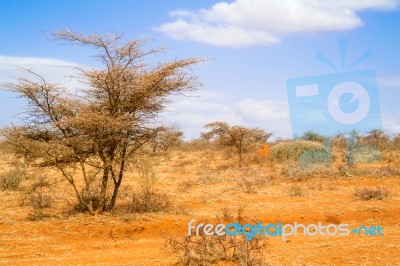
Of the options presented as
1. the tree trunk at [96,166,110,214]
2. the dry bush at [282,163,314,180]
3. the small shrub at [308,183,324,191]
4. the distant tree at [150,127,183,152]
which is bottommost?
the small shrub at [308,183,324,191]

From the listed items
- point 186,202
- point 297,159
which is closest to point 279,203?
point 186,202

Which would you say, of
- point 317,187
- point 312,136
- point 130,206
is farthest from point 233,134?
point 312,136

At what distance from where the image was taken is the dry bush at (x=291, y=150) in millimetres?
26672

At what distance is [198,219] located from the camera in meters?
10.3

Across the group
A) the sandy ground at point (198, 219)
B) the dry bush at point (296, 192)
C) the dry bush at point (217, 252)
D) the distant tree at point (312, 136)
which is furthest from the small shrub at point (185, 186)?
the distant tree at point (312, 136)

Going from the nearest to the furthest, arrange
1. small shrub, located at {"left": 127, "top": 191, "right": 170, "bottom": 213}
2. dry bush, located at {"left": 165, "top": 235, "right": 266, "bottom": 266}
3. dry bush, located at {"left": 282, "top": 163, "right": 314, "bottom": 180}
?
dry bush, located at {"left": 165, "top": 235, "right": 266, "bottom": 266}
small shrub, located at {"left": 127, "top": 191, "right": 170, "bottom": 213}
dry bush, located at {"left": 282, "top": 163, "right": 314, "bottom": 180}

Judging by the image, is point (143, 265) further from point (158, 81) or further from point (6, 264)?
point (158, 81)

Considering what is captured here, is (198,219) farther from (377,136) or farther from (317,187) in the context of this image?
(377,136)

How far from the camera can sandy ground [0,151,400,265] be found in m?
7.06

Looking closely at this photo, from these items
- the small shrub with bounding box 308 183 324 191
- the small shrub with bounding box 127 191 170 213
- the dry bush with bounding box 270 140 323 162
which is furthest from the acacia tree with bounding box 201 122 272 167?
the small shrub with bounding box 127 191 170 213

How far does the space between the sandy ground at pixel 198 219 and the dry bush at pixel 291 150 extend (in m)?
10.0

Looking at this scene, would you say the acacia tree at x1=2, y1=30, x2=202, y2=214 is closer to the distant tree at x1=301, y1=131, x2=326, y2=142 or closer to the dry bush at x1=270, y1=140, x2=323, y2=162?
the dry bush at x1=270, y1=140, x2=323, y2=162

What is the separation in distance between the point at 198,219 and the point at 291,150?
1770 centimetres

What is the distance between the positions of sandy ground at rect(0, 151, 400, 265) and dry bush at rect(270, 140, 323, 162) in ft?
32.9
